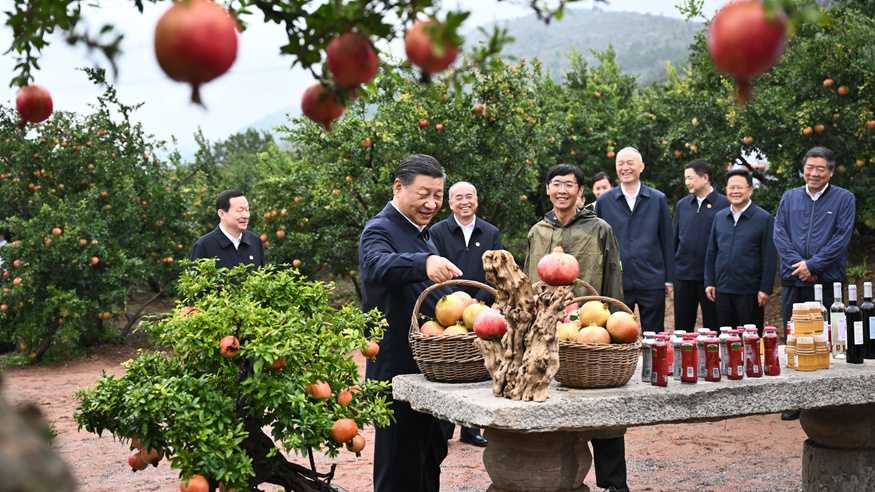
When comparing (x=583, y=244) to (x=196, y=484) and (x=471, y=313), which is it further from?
(x=196, y=484)

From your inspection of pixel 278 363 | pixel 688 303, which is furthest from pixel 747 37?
pixel 688 303

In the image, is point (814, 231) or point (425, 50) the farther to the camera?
point (814, 231)

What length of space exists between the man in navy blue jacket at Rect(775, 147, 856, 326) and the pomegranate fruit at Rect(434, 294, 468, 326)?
159 inches

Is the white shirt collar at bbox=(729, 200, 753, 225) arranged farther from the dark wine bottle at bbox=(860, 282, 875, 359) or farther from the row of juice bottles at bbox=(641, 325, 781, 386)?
the row of juice bottles at bbox=(641, 325, 781, 386)

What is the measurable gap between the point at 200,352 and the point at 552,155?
11.9m

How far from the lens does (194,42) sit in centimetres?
126

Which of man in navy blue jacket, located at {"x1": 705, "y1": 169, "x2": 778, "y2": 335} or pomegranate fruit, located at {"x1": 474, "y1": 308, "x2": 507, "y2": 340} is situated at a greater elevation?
man in navy blue jacket, located at {"x1": 705, "y1": 169, "x2": 778, "y2": 335}

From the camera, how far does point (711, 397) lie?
439 cm

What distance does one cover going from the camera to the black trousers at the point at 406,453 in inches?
193

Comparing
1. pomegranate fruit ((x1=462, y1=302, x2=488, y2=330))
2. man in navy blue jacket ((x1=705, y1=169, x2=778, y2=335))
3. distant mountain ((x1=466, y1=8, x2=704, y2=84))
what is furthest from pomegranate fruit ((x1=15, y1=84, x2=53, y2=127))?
distant mountain ((x1=466, y1=8, x2=704, y2=84))

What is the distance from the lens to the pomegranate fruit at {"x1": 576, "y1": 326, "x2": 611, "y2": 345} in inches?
169

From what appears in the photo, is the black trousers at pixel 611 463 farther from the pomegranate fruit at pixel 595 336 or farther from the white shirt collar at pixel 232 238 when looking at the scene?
the white shirt collar at pixel 232 238

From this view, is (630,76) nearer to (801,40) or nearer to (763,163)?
(763,163)

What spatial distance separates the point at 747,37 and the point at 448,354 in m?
3.35
